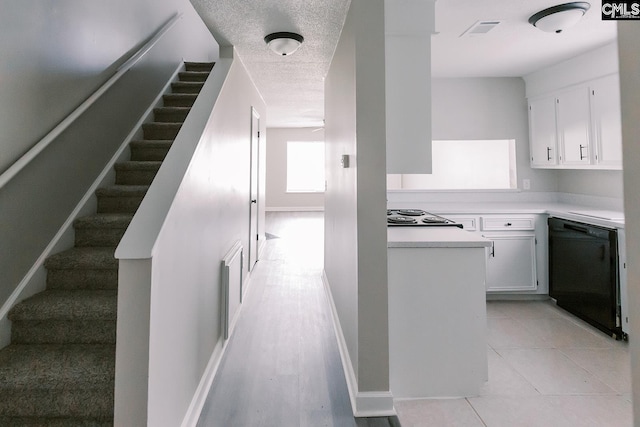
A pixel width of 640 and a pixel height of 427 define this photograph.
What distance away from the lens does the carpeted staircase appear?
1520 millimetres

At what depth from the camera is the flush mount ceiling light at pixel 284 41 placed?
2.74 m

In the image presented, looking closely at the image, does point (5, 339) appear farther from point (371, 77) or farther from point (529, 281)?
point (529, 281)

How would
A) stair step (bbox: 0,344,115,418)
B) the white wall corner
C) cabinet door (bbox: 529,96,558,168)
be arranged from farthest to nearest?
1. cabinet door (bbox: 529,96,558,168)
2. the white wall corner
3. stair step (bbox: 0,344,115,418)

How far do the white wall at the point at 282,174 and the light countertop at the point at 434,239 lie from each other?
8070mm

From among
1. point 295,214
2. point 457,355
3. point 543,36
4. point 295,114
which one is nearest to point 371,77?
point 457,355

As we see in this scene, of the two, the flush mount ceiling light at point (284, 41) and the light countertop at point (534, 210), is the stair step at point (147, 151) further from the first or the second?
the light countertop at point (534, 210)

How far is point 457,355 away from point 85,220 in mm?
2512

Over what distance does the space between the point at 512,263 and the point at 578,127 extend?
1533mm

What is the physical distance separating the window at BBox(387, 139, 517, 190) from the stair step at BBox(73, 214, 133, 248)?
3.71m

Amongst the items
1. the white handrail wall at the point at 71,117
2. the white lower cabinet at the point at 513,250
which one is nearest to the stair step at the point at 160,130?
the white handrail wall at the point at 71,117

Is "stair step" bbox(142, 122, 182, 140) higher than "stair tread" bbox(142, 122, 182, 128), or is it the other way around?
"stair tread" bbox(142, 122, 182, 128)

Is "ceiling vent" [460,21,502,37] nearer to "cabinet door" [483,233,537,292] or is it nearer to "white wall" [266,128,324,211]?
"cabinet door" [483,233,537,292]

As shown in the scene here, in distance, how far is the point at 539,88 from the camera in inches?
158

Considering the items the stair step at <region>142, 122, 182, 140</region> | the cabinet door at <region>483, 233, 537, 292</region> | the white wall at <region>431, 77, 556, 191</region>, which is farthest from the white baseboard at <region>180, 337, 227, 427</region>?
the white wall at <region>431, 77, 556, 191</region>
